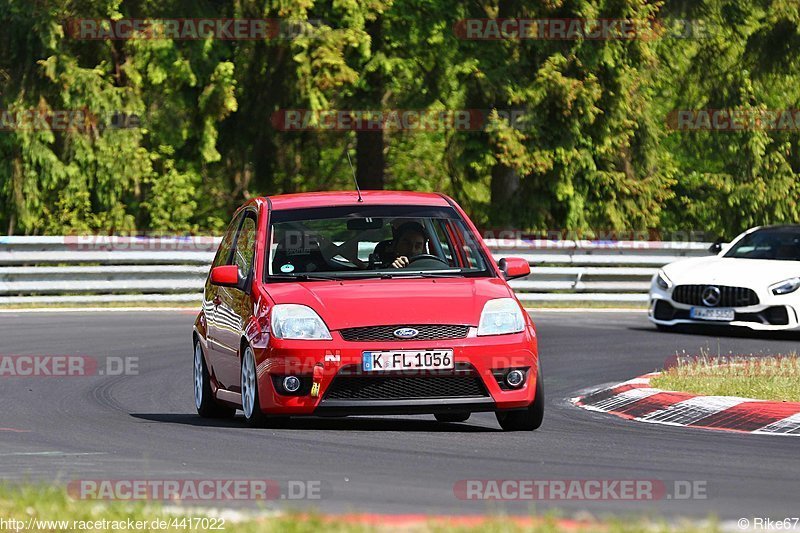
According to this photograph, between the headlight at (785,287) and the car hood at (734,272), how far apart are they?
0.06 meters

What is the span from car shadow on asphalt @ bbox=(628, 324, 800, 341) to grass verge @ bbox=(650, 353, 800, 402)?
14.3 feet

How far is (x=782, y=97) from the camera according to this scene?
131 feet

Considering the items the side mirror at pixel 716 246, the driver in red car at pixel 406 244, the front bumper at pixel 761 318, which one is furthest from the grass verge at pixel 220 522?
the side mirror at pixel 716 246

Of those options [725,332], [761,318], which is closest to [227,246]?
[761,318]

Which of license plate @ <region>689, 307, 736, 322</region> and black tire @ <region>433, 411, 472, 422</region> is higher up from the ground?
black tire @ <region>433, 411, 472, 422</region>

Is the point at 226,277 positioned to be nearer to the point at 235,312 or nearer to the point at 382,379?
the point at 235,312

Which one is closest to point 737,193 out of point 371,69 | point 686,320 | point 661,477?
point 371,69

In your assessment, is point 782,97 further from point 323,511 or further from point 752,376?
point 323,511

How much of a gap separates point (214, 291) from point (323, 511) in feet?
17.1

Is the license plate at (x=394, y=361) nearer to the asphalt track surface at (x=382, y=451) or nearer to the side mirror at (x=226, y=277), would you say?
the asphalt track surface at (x=382, y=451)

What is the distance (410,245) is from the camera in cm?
1136

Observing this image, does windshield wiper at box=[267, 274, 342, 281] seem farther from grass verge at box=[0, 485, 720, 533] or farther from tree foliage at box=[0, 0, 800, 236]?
tree foliage at box=[0, 0, 800, 236]
